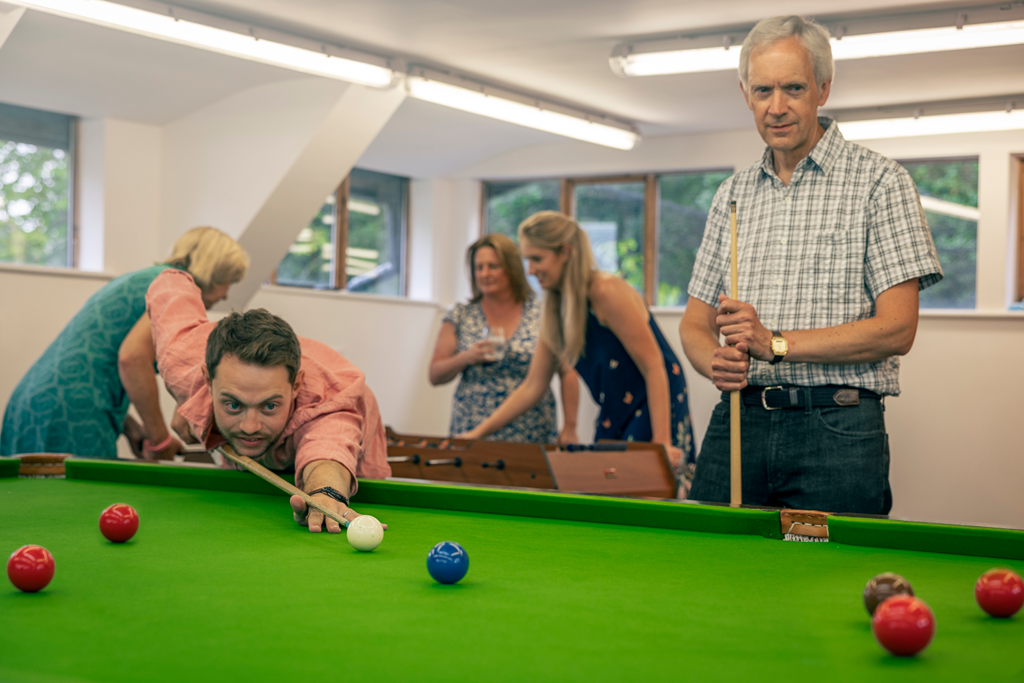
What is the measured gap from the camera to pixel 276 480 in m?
1.99

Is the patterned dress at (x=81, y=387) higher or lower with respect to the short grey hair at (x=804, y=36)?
lower

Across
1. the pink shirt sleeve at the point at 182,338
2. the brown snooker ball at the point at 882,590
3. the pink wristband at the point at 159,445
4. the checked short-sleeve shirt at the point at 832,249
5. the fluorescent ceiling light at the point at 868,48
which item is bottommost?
the pink wristband at the point at 159,445

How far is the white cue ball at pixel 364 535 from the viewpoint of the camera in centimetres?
153

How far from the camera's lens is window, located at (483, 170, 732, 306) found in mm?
6957

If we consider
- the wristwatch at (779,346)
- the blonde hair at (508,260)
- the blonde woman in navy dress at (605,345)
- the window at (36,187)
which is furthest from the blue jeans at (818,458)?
the window at (36,187)

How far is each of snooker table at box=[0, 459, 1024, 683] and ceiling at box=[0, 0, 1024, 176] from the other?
114 inches

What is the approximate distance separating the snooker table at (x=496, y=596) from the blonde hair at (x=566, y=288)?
1555 mm

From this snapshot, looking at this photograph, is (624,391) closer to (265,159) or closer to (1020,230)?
(265,159)

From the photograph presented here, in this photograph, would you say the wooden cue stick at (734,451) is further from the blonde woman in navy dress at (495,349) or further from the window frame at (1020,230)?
the window frame at (1020,230)

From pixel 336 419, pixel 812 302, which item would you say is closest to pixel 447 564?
pixel 336 419

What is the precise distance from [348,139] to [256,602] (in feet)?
14.8

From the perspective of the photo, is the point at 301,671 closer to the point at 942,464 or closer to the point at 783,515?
the point at 783,515

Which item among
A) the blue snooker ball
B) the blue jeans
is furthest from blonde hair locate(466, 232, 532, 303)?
the blue snooker ball

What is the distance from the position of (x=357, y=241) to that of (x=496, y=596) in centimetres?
600
